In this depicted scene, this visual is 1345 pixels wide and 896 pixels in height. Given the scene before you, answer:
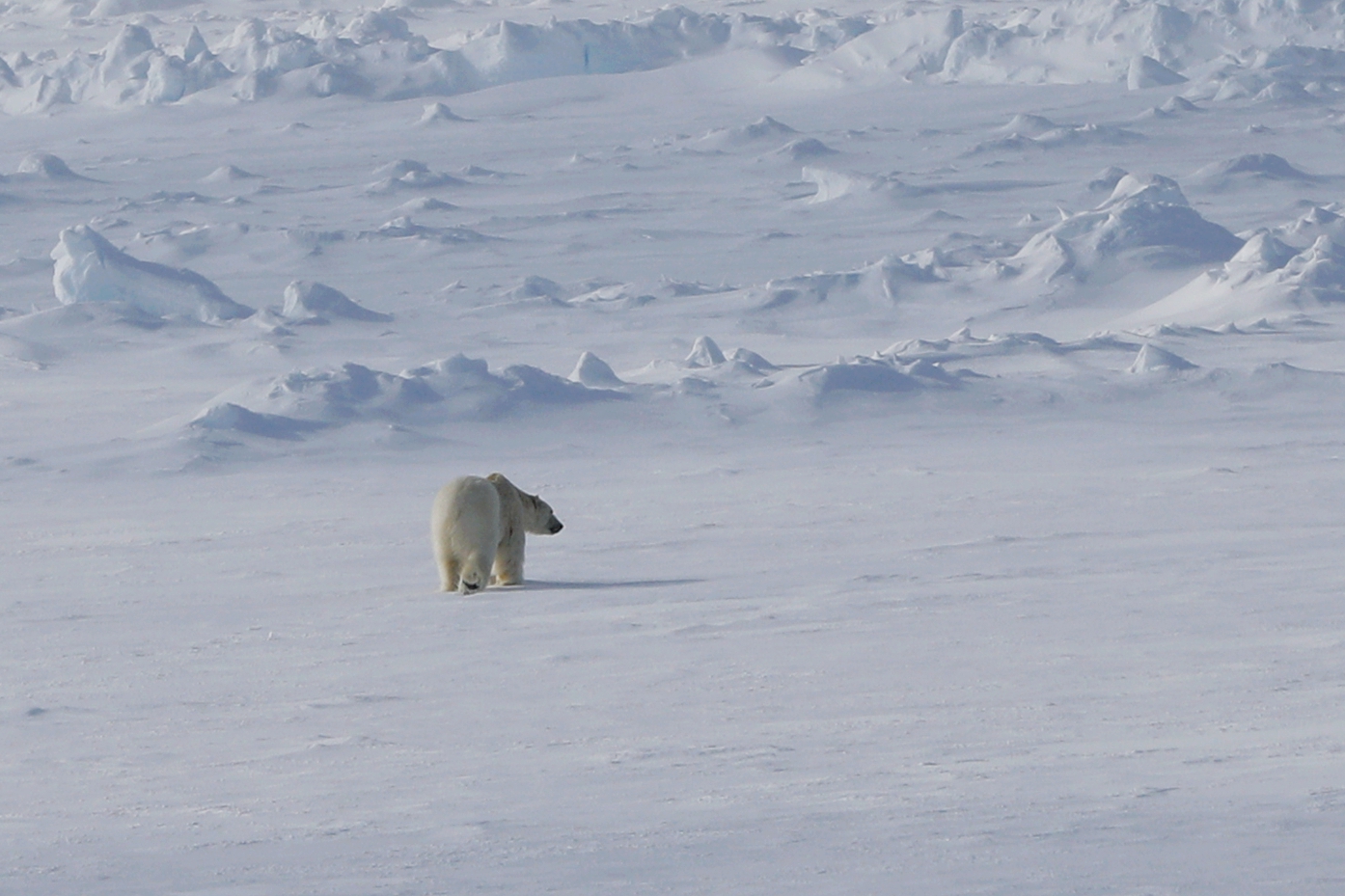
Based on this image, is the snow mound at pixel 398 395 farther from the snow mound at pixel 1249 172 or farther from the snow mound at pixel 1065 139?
the snow mound at pixel 1065 139

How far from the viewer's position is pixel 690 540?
7.71 m

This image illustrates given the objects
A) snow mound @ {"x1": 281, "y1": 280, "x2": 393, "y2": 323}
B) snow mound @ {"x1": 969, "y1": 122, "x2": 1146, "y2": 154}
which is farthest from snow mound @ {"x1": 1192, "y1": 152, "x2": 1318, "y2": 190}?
snow mound @ {"x1": 281, "y1": 280, "x2": 393, "y2": 323}

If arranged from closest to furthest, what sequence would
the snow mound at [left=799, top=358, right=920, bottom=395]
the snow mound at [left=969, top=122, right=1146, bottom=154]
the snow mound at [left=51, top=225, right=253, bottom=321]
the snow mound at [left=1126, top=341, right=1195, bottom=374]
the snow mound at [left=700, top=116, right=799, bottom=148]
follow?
1. the snow mound at [left=799, top=358, right=920, bottom=395]
2. the snow mound at [left=1126, top=341, right=1195, bottom=374]
3. the snow mound at [left=51, top=225, right=253, bottom=321]
4. the snow mound at [left=969, top=122, right=1146, bottom=154]
5. the snow mound at [left=700, top=116, right=799, bottom=148]

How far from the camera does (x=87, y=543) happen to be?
27.5 feet

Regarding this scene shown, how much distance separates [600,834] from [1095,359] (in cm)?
1232

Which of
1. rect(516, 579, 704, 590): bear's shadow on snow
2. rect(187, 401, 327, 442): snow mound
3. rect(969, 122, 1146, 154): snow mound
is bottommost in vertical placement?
rect(187, 401, 327, 442): snow mound

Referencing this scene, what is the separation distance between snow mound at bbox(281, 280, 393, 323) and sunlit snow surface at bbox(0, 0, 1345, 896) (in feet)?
0.15

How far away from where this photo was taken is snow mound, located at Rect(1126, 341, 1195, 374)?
1381 centimetres

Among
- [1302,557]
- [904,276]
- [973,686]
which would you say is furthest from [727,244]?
[973,686]

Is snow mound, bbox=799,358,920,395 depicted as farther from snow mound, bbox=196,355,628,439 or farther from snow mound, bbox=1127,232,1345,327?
snow mound, bbox=1127,232,1345,327

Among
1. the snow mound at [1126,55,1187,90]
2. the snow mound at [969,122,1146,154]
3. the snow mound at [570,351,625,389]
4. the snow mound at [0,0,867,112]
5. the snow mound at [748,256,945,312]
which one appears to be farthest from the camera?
the snow mound at [0,0,867,112]

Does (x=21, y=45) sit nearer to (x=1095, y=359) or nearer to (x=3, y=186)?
(x=3, y=186)

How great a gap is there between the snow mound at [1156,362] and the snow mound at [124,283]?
30.3ft

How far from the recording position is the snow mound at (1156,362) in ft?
45.3
